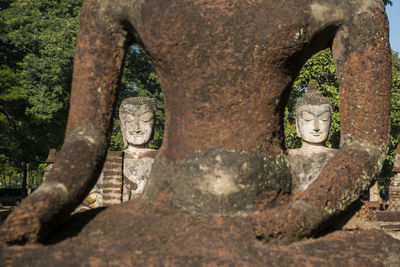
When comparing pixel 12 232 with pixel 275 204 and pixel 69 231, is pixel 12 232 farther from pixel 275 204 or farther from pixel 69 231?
pixel 275 204

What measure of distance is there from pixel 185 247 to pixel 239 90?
79 centimetres

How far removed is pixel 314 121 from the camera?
10.6m

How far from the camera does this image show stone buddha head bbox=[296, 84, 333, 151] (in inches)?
417

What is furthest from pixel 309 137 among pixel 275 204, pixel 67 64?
pixel 67 64

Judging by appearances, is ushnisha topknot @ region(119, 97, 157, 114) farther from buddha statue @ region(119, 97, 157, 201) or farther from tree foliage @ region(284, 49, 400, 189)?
tree foliage @ region(284, 49, 400, 189)

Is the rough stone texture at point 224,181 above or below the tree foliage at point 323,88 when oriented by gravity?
below

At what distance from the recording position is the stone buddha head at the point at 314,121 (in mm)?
10586

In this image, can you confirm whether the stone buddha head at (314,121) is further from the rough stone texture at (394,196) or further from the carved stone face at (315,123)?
the rough stone texture at (394,196)

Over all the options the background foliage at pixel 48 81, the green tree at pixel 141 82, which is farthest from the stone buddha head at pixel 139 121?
the green tree at pixel 141 82

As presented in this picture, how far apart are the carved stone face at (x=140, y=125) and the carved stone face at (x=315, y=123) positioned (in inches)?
125

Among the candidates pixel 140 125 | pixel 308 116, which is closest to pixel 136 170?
pixel 140 125

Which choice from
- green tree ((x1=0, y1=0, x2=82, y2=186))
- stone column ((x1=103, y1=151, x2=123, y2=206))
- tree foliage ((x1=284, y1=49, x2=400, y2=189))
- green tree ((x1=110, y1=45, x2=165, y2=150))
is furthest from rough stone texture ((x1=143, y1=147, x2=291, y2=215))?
green tree ((x1=0, y1=0, x2=82, y2=186))

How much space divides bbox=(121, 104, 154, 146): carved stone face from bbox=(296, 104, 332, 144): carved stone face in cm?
318

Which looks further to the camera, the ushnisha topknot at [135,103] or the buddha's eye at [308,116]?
the buddha's eye at [308,116]
